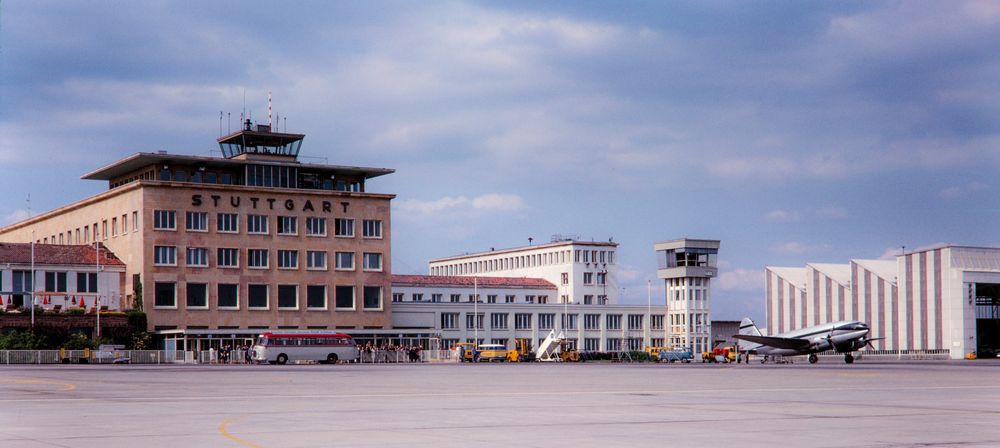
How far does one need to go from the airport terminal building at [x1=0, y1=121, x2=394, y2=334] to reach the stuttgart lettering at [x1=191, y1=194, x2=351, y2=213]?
110mm

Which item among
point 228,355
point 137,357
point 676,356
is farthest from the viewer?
point 676,356

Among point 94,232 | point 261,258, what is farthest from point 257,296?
point 94,232

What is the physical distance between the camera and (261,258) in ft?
425

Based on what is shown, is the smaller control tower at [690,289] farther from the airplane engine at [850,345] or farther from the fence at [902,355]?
the airplane engine at [850,345]

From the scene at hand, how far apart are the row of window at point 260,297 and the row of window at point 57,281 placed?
22.2ft

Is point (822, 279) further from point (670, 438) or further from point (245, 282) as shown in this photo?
point (670, 438)

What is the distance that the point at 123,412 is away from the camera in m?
26.5

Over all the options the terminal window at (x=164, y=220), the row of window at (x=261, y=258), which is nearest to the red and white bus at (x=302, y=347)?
the row of window at (x=261, y=258)

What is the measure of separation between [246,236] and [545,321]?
164 ft

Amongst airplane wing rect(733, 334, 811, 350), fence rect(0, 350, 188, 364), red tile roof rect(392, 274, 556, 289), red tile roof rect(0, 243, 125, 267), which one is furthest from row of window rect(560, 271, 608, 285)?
fence rect(0, 350, 188, 364)

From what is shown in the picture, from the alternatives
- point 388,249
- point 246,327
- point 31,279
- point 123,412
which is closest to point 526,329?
point 388,249

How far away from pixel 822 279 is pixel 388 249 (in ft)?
174

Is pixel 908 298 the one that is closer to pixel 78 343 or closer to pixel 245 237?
pixel 245 237

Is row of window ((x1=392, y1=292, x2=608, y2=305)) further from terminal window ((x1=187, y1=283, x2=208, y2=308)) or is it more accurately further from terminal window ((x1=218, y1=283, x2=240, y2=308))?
terminal window ((x1=187, y1=283, x2=208, y2=308))
